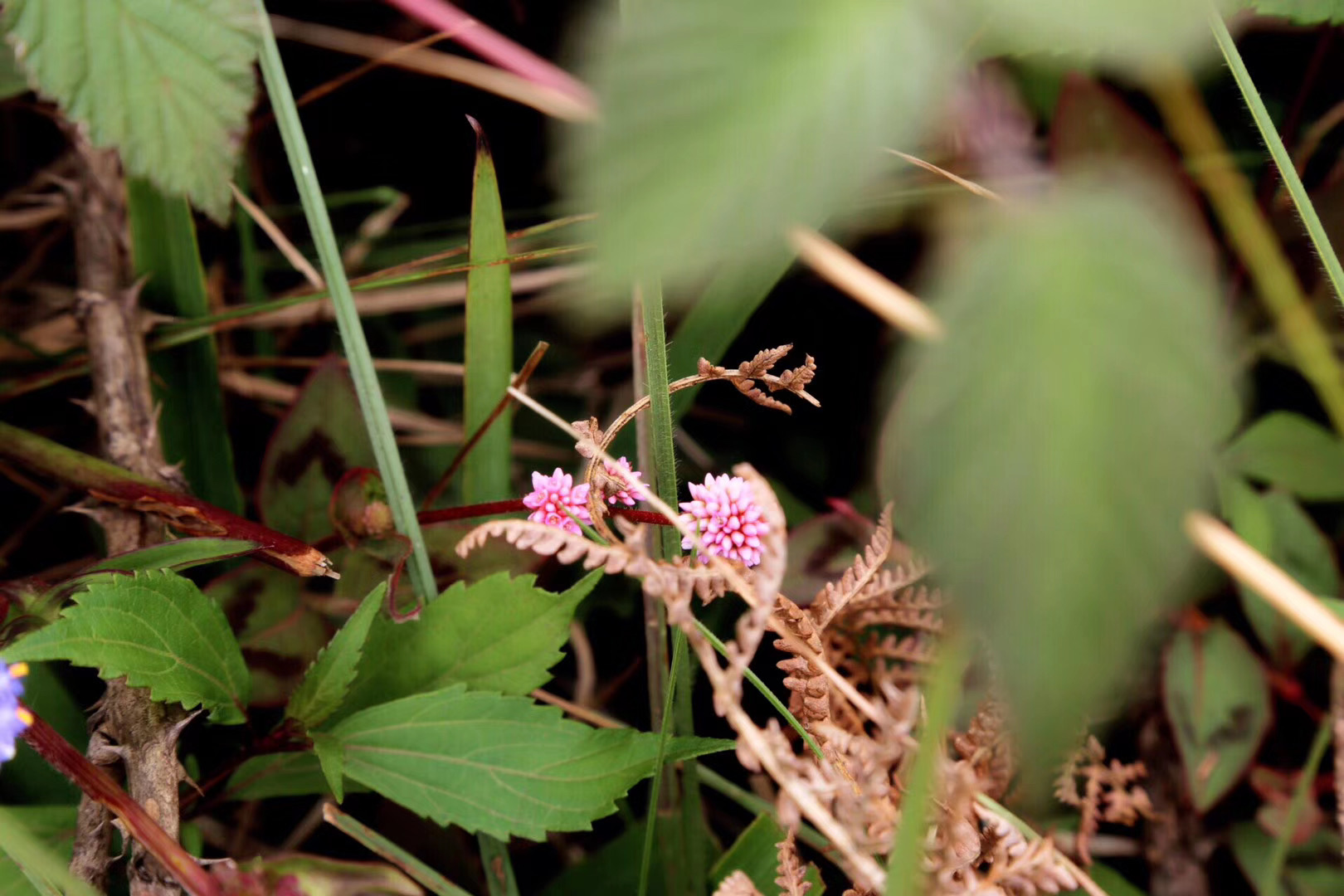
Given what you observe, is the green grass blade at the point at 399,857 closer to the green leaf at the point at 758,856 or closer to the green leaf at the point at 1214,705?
the green leaf at the point at 758,856

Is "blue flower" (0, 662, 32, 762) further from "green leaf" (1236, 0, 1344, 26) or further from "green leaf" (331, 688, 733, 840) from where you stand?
"green leaf" (1236, 0, 1344, 26)

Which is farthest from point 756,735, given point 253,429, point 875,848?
point 253,429

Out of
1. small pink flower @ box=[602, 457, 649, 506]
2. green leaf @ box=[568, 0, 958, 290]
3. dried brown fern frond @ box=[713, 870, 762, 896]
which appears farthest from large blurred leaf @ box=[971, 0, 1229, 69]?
dried brown fern frond @ box=[713, 870, 762, 896]

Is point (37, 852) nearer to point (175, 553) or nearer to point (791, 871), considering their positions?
point (175, 553)

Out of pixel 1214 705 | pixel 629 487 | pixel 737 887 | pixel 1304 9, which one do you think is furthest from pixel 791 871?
pixel 1304 9

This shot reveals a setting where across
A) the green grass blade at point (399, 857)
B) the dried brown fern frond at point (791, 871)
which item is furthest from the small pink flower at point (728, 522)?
the green grass blade at point (399, 857)
